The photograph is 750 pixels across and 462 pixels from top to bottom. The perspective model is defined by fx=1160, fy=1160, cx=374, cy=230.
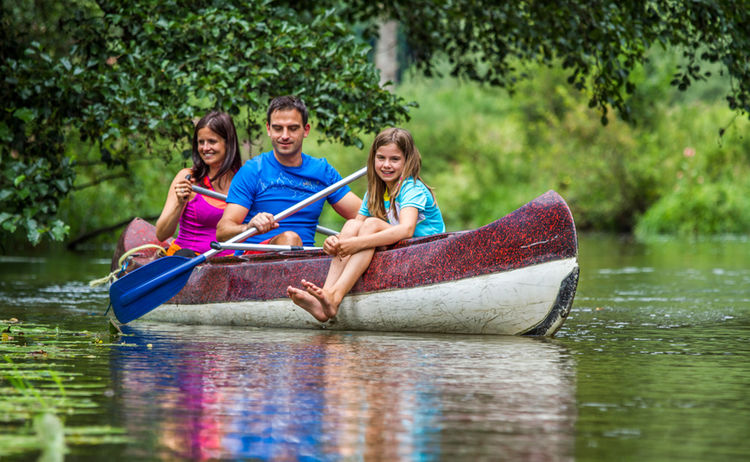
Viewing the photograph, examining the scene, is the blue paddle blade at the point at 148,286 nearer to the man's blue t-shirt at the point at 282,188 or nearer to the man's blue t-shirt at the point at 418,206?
the man's blue t-shirt at the point at 282,188

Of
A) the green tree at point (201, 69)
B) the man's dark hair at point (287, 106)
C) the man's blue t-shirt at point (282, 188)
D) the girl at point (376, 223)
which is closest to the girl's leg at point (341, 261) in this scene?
the girl at point (376, 223)

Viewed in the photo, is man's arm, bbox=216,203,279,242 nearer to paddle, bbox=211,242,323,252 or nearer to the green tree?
paddle, bbox=211,242,323,252

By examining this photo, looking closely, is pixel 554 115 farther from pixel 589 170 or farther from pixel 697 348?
pixel 697 348

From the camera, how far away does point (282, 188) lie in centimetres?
716

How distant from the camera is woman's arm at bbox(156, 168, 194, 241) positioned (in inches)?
275

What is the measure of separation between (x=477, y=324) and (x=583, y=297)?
11.3 ft

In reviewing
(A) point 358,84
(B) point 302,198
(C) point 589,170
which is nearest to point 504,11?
(A) point 358,84

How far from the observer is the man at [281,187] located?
6.96m

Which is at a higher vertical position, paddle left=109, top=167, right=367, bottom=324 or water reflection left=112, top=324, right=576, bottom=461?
paddle left=109, top=167, right=367, bottom=324

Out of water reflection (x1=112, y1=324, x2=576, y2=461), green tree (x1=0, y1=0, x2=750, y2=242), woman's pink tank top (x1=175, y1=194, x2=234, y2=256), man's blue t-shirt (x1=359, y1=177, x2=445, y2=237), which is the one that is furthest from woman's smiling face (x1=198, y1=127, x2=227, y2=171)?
water reflection (x1=112, y1=324, x2=576, y2=461)

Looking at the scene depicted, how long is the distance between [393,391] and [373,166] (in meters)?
2.45

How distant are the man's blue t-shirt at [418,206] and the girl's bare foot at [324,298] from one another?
0.54 metres

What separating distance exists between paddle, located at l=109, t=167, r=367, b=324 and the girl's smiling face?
1.17ft

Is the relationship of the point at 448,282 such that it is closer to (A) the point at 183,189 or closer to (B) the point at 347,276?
(B) the point at 347,276
